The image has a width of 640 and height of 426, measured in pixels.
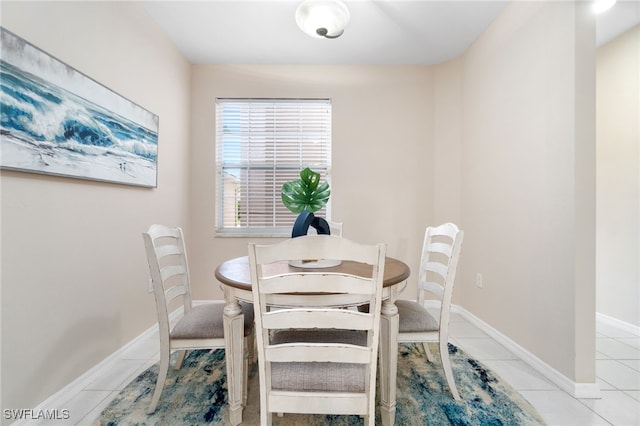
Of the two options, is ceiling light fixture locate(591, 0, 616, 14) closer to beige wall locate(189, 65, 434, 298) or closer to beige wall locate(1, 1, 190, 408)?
beige wall locate(189, 65, 434, 298)

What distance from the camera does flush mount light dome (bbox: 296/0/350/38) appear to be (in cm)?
181

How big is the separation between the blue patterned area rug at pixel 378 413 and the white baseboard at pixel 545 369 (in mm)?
311

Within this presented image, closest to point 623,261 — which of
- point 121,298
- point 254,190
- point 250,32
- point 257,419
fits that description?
point 257,419

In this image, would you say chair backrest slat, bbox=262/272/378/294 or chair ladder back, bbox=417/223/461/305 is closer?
chair backrest slat, bbox=262/272/378/294

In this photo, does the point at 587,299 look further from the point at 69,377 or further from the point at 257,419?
the point at 69,377

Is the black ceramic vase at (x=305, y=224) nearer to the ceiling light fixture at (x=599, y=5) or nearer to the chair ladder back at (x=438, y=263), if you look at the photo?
the chair ladder back at (x=438, y=263)

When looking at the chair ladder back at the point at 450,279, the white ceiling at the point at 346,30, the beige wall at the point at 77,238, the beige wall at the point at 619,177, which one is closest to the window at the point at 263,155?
the white ceiling at the point at 346,30

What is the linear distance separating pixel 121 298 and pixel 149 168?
1.03 m

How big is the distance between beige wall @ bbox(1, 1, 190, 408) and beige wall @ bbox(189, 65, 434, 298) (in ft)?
1.81

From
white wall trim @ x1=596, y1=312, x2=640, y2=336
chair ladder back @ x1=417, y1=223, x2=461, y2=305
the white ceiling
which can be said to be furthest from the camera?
white wall trim @ x1=596, y1=312, x2=640, y2=336

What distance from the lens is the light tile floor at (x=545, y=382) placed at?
136 centimetres

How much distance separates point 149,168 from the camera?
2.20 m

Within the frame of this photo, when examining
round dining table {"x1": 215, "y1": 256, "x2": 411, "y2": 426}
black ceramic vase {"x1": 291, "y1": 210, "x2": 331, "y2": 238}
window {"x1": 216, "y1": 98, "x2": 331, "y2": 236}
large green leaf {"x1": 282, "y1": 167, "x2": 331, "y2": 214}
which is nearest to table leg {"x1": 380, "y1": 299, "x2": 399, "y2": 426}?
round dining table {"x1": 215, "y1": 256, "x2": 411, "y2": 426}

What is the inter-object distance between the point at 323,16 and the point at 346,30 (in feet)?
2.05
